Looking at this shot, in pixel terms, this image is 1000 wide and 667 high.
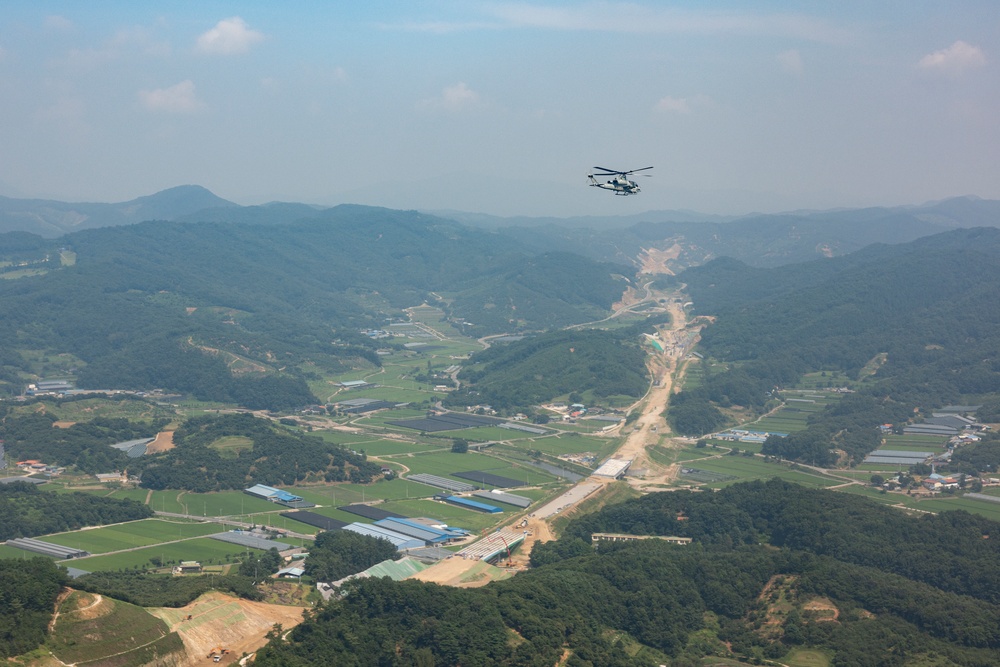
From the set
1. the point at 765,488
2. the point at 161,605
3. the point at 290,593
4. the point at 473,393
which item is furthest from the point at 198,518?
the point at 473,393

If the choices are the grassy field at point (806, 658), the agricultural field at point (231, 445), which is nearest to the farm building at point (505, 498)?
the agricultural field at point (231, 445)

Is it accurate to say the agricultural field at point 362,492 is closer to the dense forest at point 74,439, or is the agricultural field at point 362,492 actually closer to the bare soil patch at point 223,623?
the dense forest at point 74,439

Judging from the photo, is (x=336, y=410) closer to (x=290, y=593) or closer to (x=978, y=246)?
(x=290, y=593)

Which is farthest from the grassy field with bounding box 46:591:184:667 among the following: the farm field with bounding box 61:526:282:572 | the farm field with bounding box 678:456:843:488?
the farm field with bounding box 678:456:843:488

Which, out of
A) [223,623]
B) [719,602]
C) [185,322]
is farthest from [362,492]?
[185,322]

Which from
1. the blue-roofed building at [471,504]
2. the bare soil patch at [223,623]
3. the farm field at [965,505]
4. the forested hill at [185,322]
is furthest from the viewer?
the forested hill at [185,322]

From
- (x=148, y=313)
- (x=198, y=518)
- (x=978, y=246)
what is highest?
(x=978, y=246)

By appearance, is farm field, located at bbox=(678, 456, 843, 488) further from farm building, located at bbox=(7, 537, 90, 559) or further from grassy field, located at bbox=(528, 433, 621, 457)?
farm building, located at bbox=(7, 537, 90, 559)
